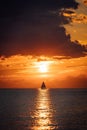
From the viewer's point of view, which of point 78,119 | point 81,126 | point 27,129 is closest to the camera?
point 27,129

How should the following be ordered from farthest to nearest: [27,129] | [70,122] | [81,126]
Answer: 1. [70,122]
2. [81,126]
3. [27,129]

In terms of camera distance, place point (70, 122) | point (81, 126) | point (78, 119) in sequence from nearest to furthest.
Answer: point (81, 126), point (70, 122), point (78, 119)

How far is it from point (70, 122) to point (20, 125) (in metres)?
16.6

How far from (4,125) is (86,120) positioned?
91.5 feet

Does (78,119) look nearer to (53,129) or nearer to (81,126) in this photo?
(81,126)

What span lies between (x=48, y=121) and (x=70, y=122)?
26.8ft

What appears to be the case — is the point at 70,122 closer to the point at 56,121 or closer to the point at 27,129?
the point at 56,121

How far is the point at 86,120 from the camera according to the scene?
102000mm

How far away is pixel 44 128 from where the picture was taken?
8525 centimetres

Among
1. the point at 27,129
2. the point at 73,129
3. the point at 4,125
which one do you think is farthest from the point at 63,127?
the point at 4,125

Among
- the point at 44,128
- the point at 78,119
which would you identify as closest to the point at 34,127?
the point at 44,128

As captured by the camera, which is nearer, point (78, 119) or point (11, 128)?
point (11, 128)

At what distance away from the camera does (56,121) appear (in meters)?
100

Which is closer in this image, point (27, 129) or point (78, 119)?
point (27, 129)
